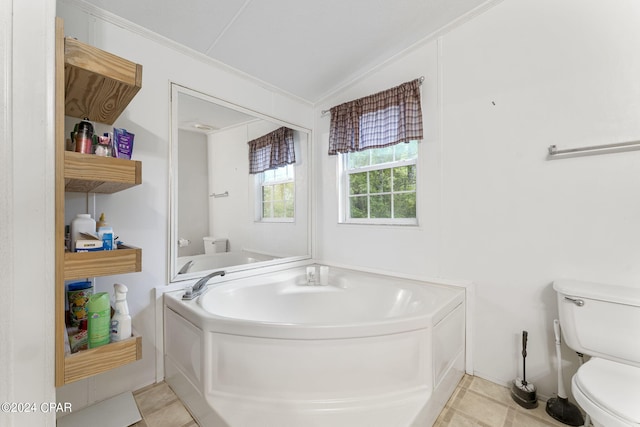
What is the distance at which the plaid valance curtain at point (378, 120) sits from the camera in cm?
191

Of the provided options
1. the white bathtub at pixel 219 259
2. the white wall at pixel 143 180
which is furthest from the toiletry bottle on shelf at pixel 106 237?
the white bathtub at pixel 219 259

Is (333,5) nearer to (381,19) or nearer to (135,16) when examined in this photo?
(381,19)

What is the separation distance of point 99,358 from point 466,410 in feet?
5.71

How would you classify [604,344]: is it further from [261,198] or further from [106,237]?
[261,198]

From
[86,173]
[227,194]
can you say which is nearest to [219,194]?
[227,194]

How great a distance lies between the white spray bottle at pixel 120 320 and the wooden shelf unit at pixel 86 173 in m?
0.04

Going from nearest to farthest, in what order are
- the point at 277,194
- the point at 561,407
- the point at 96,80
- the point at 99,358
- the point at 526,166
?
the point at 99,358, the point at 96,80, the point at 561,407, the point at 526,166, the point at 277,194

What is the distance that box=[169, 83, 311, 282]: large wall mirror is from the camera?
182cm

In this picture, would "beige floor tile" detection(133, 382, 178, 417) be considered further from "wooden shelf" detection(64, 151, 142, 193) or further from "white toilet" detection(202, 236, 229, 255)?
"wooden shelf" detection(64, 151, 142, 193)

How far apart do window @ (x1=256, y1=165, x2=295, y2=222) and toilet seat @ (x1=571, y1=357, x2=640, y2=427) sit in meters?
2.16

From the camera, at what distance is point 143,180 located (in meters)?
1.61

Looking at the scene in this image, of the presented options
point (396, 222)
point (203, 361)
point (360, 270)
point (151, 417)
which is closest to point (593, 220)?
point (396, 222)

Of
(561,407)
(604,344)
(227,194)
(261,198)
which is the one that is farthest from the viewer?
(261,198)

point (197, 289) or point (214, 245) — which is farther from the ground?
point (214, 245)
